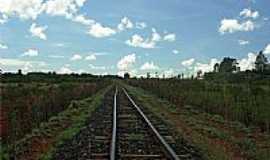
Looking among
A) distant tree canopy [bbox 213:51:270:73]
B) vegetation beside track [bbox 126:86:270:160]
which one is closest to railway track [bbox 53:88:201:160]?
vegetation beside track [bbox 126:86:270:160]

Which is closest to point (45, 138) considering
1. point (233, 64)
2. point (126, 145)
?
point (126, 145)

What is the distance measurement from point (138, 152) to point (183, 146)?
1.58 metres

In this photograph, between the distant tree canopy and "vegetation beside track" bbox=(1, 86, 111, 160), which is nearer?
"vegetation beside track" bbox=(1, 86, 111, 160)

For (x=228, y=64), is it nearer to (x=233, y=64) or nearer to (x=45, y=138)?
(x=233, y=64)

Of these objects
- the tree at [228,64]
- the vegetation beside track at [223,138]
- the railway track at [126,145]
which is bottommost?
the vegetation beside track at [223,138]

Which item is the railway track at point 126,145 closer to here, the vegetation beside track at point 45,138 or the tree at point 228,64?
the vegetation beside track at point 45,138

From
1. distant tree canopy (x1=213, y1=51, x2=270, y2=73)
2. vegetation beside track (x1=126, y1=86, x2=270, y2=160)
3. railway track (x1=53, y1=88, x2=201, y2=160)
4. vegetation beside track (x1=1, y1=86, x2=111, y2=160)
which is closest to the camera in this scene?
railway track (x1=53, y1=88, x2=201, y2=160)

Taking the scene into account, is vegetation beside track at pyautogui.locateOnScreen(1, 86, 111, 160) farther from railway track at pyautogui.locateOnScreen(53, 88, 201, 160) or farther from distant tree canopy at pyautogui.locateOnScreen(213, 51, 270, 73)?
distant tree canopy at pyautogui.locateOnScreen(213, 51, 270, 73)

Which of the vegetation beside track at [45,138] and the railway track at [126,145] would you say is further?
the vegetation beside track at [45,138]

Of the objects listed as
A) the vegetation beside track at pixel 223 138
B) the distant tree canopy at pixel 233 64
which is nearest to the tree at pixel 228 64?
the distant tree canopy at pixel 233 64

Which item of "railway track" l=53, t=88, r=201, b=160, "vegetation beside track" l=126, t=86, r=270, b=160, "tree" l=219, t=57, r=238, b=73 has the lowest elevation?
"vegetation beside track" l=126, t=86, r=270, b=160

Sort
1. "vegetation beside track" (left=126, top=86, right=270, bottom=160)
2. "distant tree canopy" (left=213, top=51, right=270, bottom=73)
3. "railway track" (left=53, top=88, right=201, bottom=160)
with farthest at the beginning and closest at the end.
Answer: "distant tree canopy" (left=213, top=51, right=270, bottom=73) → "vegetation beside track" (left=126, top=86, right=270, bottom=160) → "railway track" (left=53, top=88, right=201, bottom=160)

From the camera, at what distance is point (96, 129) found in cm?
1505

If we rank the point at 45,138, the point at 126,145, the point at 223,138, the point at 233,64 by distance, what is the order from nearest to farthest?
the point at 126,145 → the point at 45,138 → the point at 223,138 → the point at 233,64
